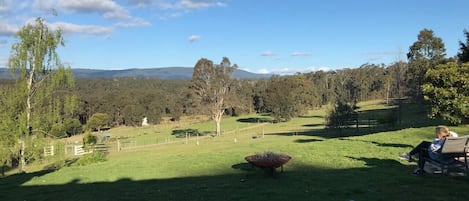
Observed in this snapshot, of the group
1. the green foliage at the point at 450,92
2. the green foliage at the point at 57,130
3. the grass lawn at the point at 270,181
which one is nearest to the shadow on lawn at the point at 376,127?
the green foliage at the point at 450,92

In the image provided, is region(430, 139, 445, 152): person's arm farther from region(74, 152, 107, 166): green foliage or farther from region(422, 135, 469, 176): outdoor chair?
region(74, 152, 107, 166): green foliage

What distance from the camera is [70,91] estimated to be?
2686 centimetres

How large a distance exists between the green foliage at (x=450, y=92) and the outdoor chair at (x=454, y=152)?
12.2 metres

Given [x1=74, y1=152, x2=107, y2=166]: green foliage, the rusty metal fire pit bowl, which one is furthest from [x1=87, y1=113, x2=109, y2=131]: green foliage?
the rusty metal fire pit bowl

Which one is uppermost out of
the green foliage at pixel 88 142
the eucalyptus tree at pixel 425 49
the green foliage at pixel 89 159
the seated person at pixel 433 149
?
the eucalyptus tree at pixel 425 49

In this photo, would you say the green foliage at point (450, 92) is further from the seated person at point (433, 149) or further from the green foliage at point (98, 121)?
the green foliage at point (98, 121)

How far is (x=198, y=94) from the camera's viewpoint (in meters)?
63.0

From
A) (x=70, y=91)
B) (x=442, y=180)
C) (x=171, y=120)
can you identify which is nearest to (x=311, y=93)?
(x=171, y=120)

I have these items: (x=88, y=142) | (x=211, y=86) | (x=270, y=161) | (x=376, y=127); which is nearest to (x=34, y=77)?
(x=270, y=161)

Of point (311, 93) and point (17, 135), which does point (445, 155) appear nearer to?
point (17, 135)

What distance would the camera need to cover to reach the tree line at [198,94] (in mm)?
22072

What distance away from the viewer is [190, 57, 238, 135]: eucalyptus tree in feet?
204

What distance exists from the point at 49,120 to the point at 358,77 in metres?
98.3

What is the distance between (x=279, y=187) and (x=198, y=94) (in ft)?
179
